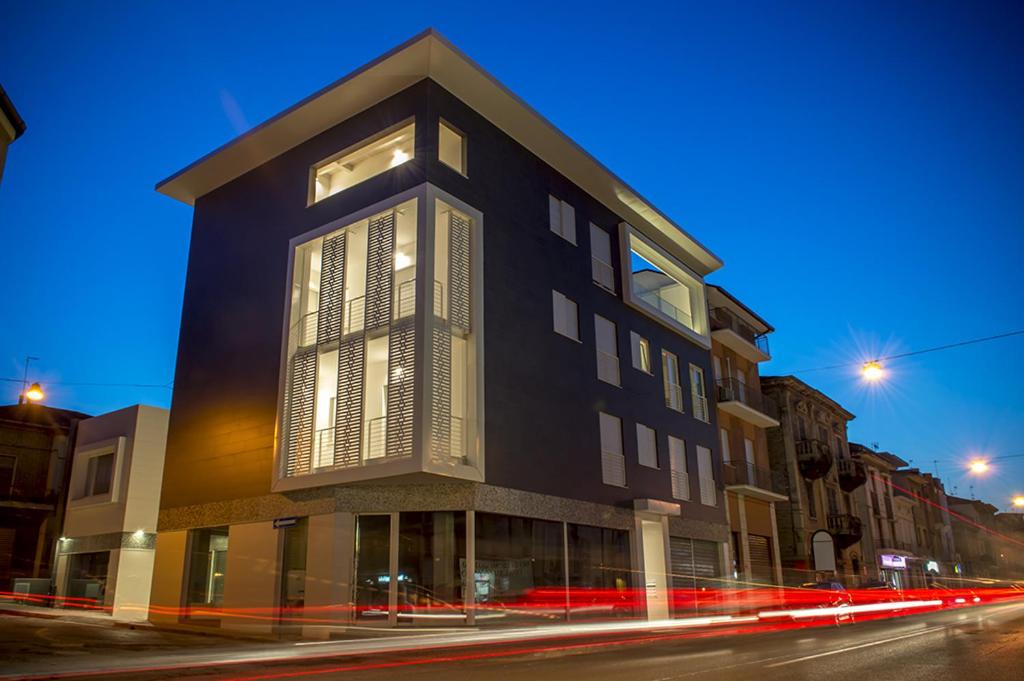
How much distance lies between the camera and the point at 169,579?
76.4ft

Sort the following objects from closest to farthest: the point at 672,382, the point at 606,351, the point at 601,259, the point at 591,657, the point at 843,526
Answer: the point at 591,657 < the point at 606,351 < the point at 601,259 < the point at 672,382 < the point at 843,526

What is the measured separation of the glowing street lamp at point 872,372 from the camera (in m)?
20.4

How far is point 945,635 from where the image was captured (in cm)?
1587

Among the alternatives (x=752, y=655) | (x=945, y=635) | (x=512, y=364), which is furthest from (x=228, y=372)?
(x=945, y=635)

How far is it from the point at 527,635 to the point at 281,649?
19.3 feet

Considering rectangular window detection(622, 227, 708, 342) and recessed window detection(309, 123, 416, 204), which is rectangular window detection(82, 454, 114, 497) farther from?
rectangular window detection(622, 227, 708, 342)

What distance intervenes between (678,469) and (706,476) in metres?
2.35

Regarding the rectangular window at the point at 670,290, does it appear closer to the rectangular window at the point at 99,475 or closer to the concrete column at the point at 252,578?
the concrete column at the point at 252,578

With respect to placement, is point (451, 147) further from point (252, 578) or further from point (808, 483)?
point (808, 483)

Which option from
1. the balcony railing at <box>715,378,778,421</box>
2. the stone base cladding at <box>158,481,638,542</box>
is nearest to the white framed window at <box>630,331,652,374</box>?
the stone base cladding at <box>158,481,638,542</box>

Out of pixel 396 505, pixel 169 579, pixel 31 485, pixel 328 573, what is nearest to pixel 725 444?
pixel 396 505

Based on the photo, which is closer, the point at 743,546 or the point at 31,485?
the point at 743,546

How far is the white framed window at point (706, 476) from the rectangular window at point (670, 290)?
4.56m

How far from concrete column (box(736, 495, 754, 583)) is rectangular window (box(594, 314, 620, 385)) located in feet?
33.4
